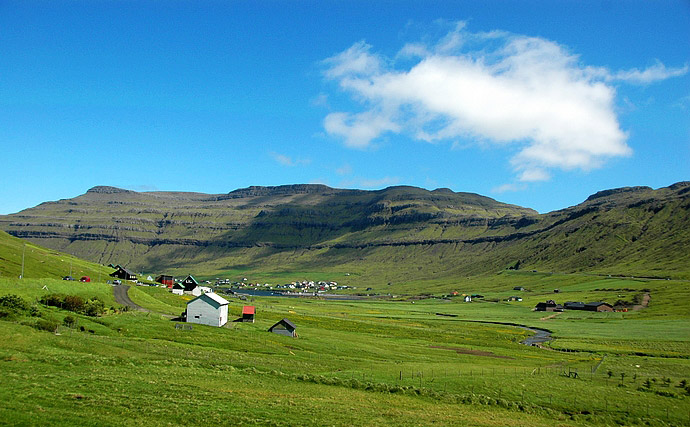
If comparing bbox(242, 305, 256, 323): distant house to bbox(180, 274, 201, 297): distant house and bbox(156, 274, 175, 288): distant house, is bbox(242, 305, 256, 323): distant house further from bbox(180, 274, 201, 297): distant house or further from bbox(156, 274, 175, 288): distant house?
bbox(156, 274, 175, 288): distant house

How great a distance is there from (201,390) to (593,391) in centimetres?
3486

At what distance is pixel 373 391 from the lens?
42219mm

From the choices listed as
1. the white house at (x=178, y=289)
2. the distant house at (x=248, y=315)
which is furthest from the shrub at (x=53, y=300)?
the white house at (x=178, y=289)

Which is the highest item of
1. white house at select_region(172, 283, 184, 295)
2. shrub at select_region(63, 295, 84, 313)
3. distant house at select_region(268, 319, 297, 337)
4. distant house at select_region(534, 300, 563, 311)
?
shrub at select_region(63, 295, 84, 313)

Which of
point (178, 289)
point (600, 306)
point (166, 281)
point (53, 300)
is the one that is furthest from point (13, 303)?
point (600, 306)

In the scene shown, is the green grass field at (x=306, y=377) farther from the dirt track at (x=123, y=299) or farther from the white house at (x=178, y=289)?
the white house at (x=178, y=289)

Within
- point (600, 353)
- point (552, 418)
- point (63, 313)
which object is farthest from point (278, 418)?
point (600, 353)

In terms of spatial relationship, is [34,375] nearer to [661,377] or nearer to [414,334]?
[661,377]

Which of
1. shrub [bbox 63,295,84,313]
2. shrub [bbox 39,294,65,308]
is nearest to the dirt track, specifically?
shrub [bbox 63,295,84,313]

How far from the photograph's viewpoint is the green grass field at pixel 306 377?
30953 mm

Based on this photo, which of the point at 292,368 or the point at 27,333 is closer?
the point at 27,333

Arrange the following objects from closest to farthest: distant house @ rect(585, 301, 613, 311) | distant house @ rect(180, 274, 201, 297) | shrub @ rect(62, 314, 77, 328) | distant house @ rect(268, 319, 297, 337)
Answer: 1. shrub @ rect(62, 314, 77, 328)
2. distant house @ rect(268, 319, 297, 337)
3. distant house @ rect(180, 274, 201, 297)
4. distant house @ rect(585, 301, 613, 311)

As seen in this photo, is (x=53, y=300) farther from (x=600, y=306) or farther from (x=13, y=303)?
(x=600, y=306)

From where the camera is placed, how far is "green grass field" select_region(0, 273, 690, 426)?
31.0m
